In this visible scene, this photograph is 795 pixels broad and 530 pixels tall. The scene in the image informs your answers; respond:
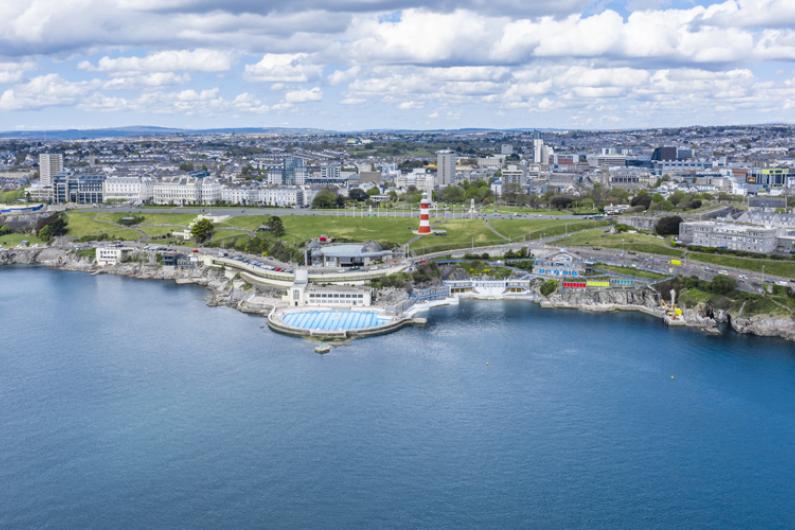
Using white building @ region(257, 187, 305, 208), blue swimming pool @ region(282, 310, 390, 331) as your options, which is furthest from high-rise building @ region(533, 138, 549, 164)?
blue swimming pool @ region(282, 310, 390, 331)

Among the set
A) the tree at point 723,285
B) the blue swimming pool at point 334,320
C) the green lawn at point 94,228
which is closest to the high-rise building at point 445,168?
the green lawn at point 94,228

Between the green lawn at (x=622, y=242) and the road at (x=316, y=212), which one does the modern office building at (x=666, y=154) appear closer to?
the road at (x=316, y=212)

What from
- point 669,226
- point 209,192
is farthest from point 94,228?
point 669,226

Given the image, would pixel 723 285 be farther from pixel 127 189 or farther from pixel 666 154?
pixel 666 154

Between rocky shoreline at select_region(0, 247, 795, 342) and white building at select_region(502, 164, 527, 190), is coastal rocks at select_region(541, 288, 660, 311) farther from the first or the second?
white building at select_region(502, 164, 527, 190)

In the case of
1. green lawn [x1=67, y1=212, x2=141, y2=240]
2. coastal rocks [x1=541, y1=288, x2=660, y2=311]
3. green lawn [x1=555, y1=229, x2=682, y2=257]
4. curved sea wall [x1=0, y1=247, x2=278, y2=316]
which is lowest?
curved sea wall [x1=0, y1=247, x2=278, y2=316]

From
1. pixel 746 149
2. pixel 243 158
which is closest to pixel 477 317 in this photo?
pixel 243 158
